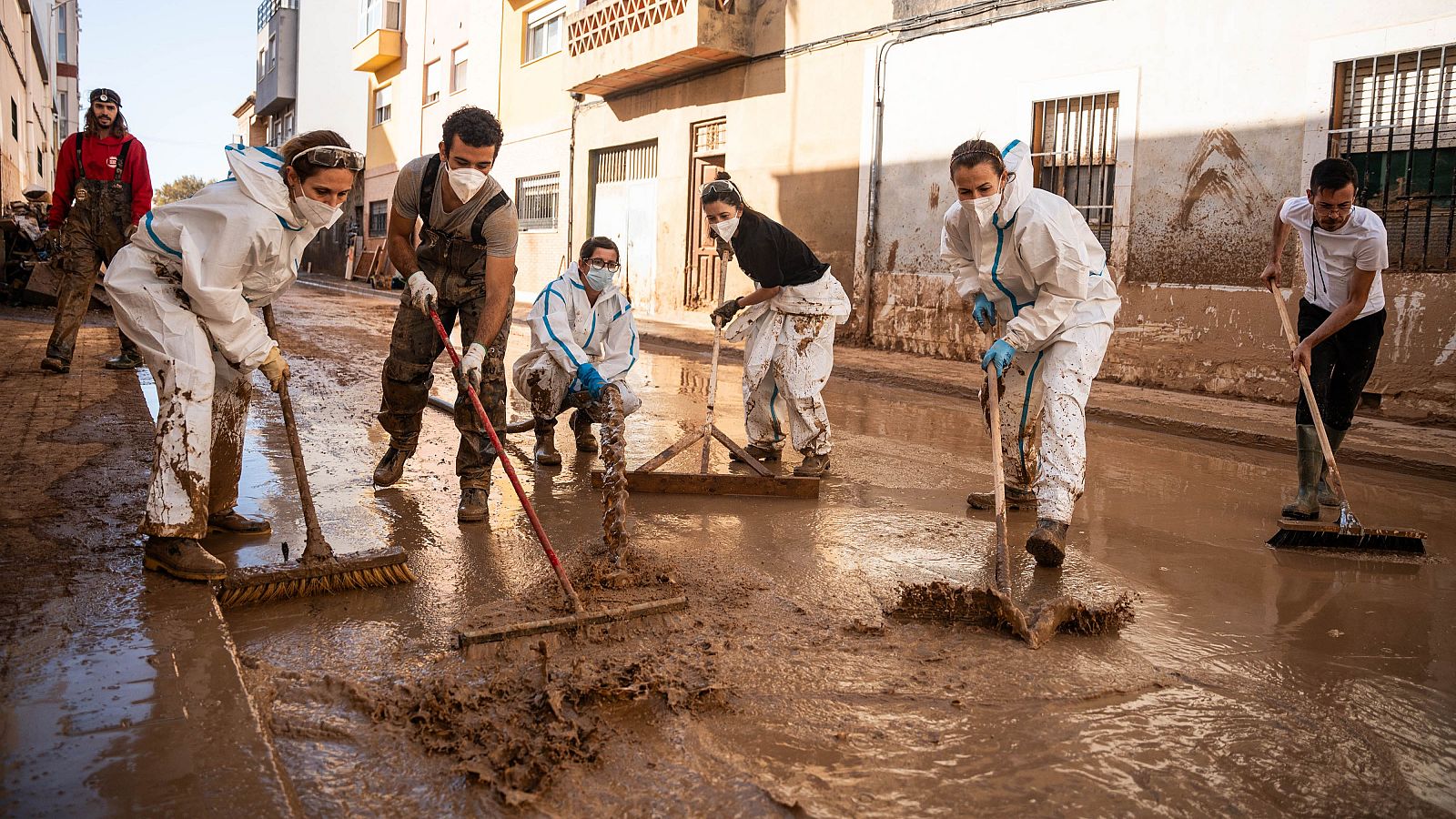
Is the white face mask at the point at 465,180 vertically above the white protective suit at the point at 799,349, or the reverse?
the white face mask at the point at 465,180

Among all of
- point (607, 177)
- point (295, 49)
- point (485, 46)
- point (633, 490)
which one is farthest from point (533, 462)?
point (295, 49)

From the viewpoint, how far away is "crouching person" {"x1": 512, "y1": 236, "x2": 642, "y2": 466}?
17.6 ft

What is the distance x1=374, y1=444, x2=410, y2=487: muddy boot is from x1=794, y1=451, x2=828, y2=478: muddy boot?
6.43 feet

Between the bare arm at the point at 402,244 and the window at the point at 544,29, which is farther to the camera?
the window at the point at 544,29

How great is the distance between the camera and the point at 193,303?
3.31m

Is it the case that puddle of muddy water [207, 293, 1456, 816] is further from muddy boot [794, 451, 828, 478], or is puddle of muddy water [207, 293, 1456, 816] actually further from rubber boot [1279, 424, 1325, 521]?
muddy boot [794, 451, 828, 478]

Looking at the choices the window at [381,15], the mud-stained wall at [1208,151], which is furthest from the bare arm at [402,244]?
the window at [381,15]

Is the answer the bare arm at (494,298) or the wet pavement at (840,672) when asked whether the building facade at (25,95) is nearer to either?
the bare arm at (494,298)

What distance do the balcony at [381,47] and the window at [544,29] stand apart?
8.70m

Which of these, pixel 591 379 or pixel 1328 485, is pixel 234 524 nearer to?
pixel 591 379

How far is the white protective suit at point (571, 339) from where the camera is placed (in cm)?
533

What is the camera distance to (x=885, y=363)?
36.0 feet

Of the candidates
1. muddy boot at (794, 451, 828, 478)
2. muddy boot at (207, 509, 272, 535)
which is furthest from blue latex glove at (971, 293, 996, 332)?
muddy boot at (207, 509, 272, 535)

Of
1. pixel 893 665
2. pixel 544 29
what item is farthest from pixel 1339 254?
pixel 544 29
